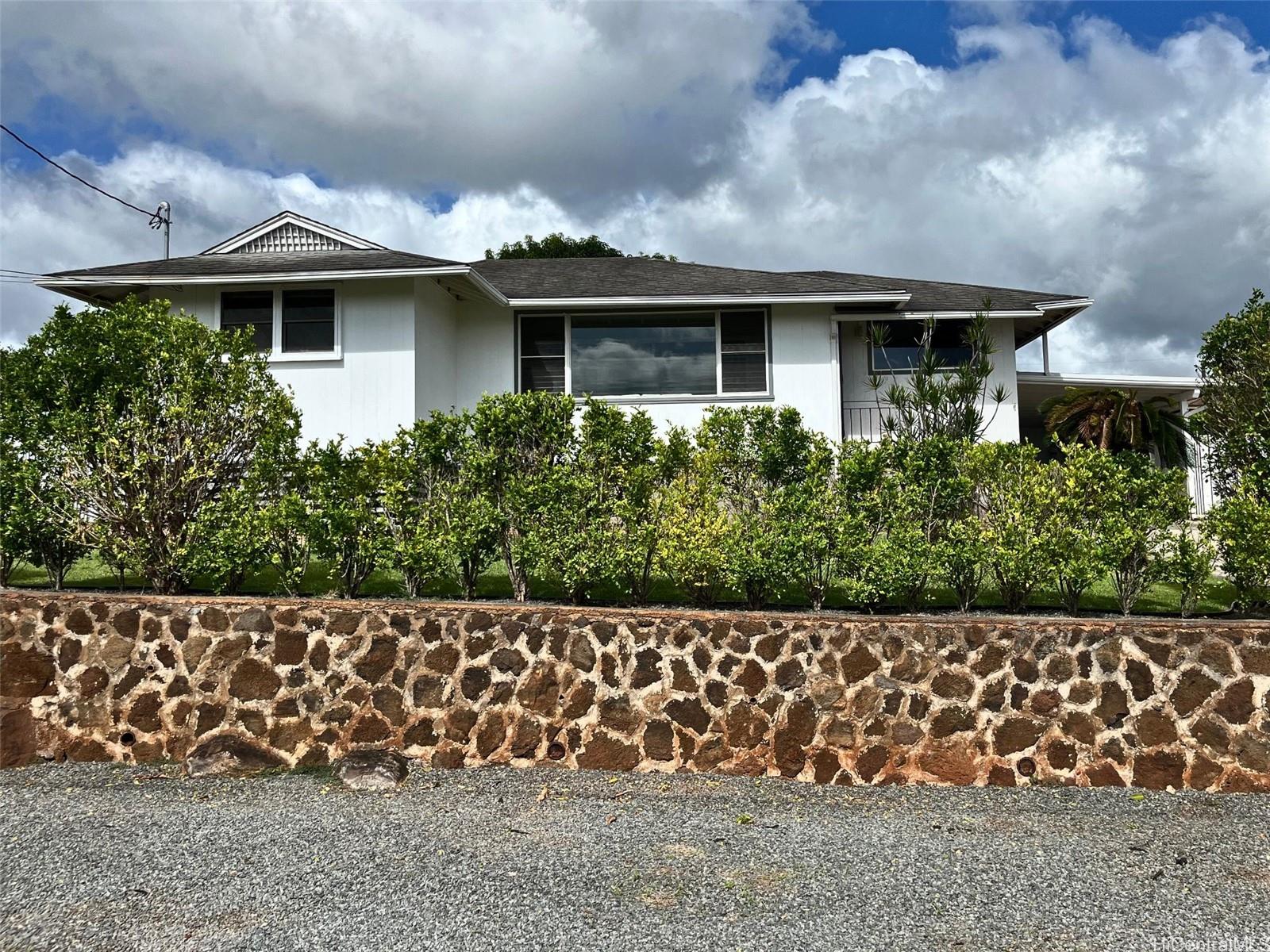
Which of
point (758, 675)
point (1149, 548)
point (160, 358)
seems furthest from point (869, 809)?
point (160, 358)

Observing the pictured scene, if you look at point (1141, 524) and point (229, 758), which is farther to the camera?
point (1141, 524)

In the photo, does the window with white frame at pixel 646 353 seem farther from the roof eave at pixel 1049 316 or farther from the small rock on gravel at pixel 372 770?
the small rock on gravel at pixel 372 770

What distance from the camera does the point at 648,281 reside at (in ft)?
50.1

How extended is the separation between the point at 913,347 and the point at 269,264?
35.0ft

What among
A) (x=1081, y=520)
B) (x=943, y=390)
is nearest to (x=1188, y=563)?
(x=1081, y=520)

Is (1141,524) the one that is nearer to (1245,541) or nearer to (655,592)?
(1245,541)

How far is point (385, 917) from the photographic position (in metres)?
4.20

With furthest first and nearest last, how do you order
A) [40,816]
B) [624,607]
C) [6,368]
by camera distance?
[6,368] → [624,607] → [40,816]

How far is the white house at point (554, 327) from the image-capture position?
13344 millimetres

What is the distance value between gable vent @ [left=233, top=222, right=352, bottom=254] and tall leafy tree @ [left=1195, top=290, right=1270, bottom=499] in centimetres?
1291

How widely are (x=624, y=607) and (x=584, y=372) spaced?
846 centimetres

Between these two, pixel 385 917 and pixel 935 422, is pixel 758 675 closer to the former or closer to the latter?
pixel 385 917

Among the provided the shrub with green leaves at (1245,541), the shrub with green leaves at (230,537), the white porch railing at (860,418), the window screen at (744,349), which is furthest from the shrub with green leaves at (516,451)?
the white porch railing at (860,418)

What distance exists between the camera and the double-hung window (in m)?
13.5
